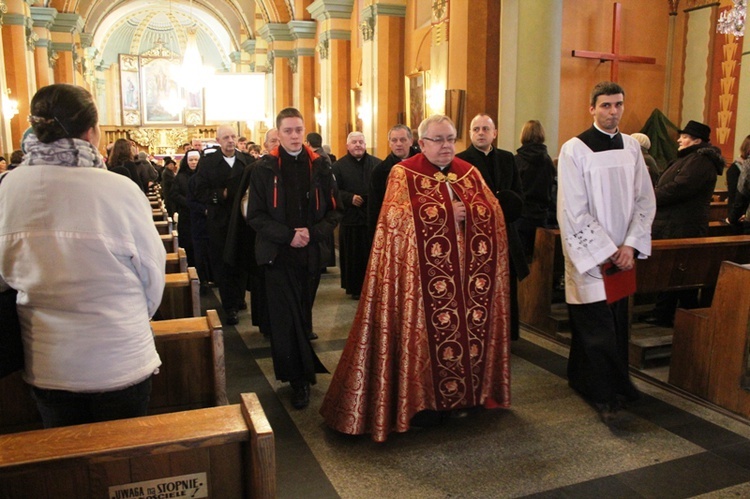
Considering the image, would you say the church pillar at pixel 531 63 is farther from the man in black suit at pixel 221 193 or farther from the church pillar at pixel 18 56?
the church pillar at pixel 18 56

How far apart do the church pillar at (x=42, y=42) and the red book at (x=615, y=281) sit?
16885 mm

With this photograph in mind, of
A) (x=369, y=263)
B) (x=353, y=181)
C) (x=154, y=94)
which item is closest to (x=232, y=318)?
(x=353, y=181)

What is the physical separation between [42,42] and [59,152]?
17.8 meters

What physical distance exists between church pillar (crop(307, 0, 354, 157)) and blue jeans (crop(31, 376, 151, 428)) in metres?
13.7

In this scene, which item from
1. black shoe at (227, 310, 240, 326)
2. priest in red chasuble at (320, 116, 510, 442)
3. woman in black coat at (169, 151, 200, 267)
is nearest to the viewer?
priest in red chasuble at (320, 116, 510, 442)

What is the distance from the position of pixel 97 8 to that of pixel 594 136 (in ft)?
90.8

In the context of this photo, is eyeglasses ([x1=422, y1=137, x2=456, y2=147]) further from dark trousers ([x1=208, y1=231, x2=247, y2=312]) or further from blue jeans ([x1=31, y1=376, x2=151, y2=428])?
dark trousers ([x1=208, y1=231, x2=247, y2=312])

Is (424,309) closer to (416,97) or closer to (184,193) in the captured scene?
(184,193)

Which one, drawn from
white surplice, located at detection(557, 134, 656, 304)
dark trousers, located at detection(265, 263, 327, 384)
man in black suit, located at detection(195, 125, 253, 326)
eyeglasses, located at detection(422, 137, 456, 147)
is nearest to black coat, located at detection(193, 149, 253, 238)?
man in black suit, located at detection(195, 125, 253, 326)

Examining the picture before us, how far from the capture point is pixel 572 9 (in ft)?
30.0

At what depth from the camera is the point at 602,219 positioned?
3697mm

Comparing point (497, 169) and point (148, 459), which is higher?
point (497, 169)

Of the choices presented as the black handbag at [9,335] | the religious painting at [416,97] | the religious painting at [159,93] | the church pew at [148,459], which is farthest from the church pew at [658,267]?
the religious painting at [159,93]

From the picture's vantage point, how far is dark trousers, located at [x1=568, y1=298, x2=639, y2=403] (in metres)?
3.72
